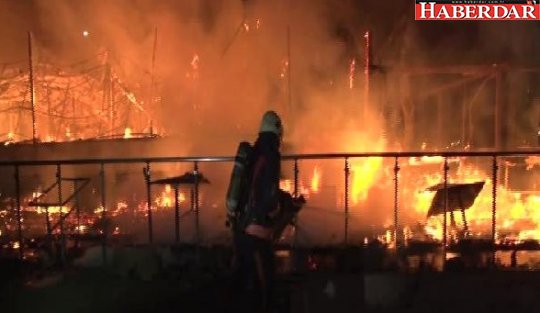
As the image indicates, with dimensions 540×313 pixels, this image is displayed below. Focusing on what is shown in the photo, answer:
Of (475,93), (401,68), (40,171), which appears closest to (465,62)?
(475,93)

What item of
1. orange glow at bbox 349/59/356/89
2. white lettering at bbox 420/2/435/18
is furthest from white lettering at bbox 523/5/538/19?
orange glow at bbox 349/59/356/89

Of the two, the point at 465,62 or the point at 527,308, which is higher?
the point at 465,62

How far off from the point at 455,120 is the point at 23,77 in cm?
789

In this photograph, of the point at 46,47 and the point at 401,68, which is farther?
the point at 46,47

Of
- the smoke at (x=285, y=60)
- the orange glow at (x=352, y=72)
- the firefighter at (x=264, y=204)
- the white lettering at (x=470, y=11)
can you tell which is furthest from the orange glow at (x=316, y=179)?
the firefighter at (x=264, y=204)

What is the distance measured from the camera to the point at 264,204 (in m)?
4.03

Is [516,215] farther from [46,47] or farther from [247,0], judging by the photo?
[46,47]

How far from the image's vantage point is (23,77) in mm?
9938

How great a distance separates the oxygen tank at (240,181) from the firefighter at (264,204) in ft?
0.26

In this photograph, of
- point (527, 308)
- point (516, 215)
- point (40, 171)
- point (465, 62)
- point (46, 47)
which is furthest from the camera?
point (46, 47)

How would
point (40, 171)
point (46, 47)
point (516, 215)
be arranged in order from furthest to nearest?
1. point (46, 47)
2. point (40, 171)
3. point (516, 215)

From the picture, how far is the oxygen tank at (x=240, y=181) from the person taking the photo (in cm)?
418

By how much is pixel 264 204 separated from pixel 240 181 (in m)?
0.31

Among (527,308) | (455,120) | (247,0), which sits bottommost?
(527,308)
